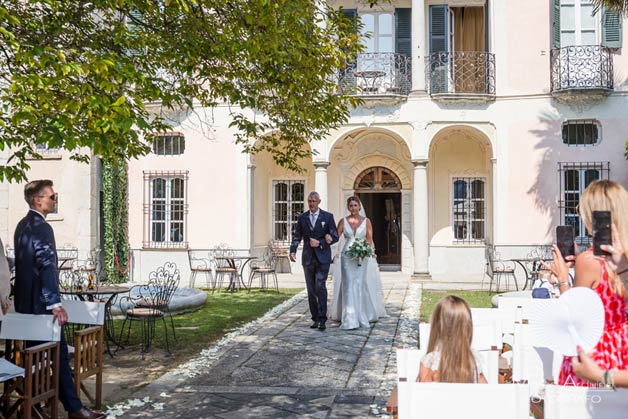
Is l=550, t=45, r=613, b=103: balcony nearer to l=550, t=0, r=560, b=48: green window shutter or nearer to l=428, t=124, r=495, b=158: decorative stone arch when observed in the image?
l=550, t=0, r=560, b=48: green window shutter

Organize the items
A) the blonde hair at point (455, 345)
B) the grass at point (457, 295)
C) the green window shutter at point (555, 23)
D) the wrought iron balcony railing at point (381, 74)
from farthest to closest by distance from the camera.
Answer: the wrought iron balcony railing at point (381, 74) < the green window shutter at point (555, 23) < the grass at point (457, 295) < the blonde hair at point (455, 345)

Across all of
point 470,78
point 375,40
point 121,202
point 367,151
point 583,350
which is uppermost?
point 375,40

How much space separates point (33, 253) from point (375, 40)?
14782mm

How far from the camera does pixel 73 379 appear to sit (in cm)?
519

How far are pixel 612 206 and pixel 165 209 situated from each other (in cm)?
1632

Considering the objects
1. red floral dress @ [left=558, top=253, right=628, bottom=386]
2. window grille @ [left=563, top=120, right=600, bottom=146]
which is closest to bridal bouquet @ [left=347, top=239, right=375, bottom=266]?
red floral dress @ [left=558, top=253, right=628, bottom=386]

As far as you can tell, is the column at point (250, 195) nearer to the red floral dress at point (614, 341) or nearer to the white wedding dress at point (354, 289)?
the white wedding dress at point (354, 289)

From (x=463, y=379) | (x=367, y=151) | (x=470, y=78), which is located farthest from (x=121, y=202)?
(x=463, y=379)

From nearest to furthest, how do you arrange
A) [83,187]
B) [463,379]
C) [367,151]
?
[463,379] < [83,187] < [367,151]

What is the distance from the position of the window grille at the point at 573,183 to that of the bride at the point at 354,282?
327 inches

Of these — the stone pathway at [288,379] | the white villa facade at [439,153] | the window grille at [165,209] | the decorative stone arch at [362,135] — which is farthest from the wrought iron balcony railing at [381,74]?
the stone pathway at [288,379]

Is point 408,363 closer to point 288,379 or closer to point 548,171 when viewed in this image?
point 288,379

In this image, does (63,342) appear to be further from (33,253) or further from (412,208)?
(412,208)

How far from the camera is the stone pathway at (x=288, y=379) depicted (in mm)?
5410
